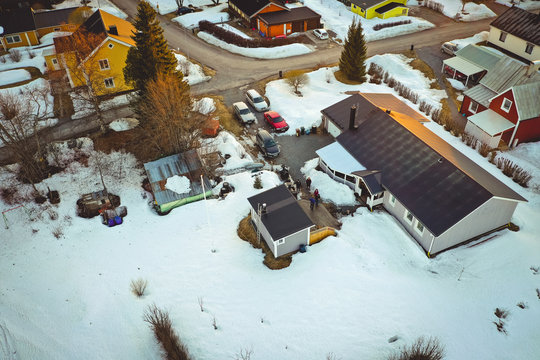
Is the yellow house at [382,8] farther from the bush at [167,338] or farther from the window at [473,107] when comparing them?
the bush at [167,338]

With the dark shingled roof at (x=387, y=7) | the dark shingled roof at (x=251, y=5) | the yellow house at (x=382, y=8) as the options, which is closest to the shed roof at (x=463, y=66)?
the yellow house at (x=382, y=8)

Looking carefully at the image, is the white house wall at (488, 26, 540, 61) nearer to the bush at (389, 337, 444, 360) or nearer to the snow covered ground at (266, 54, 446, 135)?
the snow covered ground at (266, 54, 446, 135)

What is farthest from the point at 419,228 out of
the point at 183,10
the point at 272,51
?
the point at 183,10

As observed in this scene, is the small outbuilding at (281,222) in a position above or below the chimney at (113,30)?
below

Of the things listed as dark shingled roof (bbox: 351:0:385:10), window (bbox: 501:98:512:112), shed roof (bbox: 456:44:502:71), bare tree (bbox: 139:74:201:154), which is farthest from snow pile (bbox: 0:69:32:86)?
shed roof (bbox: 456:44:502:71)

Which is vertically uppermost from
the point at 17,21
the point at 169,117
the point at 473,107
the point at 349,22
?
the point at 17,21

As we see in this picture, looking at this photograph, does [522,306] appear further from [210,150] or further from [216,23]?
[216,23]

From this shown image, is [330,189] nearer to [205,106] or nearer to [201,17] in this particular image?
[205,106]
